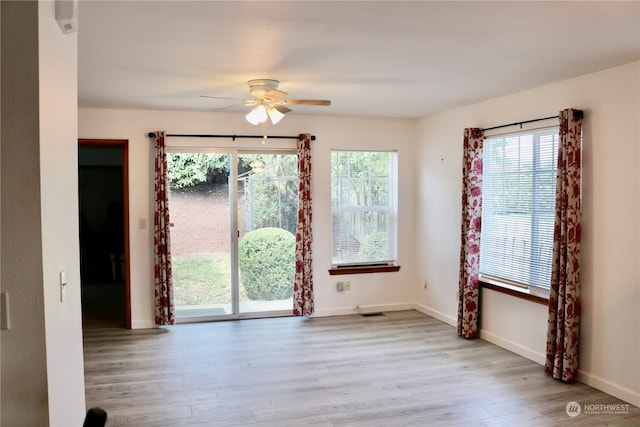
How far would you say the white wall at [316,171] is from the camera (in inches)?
210

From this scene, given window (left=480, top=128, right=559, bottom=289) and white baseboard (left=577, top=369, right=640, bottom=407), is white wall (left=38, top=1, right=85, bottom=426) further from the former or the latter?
window (left=480, top=128, right=559, bottom=289)

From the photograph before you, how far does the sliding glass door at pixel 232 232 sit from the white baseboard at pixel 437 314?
167 cm

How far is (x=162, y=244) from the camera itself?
17.4 feet

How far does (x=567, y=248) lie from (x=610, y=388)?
42.1 inches

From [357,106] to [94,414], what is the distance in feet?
14.3

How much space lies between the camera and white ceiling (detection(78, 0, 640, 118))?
243 cm

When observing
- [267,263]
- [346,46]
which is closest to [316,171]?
[267,263]

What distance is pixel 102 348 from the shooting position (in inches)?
185

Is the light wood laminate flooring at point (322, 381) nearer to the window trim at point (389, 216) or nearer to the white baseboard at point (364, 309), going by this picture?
the white baseboard at point (364, 309)

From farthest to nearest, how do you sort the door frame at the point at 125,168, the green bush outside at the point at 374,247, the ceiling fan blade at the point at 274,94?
the green bush outside at the point at 374,247 → the door frame at the point at 125,168 → the ceiling fan blade at the point at 274,94

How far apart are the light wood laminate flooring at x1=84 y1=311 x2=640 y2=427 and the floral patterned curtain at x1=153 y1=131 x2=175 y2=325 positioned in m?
0.23

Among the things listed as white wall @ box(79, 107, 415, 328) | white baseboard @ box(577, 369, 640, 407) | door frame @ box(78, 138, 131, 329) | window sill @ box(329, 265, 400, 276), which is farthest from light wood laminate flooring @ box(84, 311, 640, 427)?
window sill @ box(329, 265, 400, 276)

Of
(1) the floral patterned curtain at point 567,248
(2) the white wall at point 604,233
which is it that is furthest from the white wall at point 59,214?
(2) the white wall at point 604,233

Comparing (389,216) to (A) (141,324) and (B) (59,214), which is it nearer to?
(A) (141,324)
